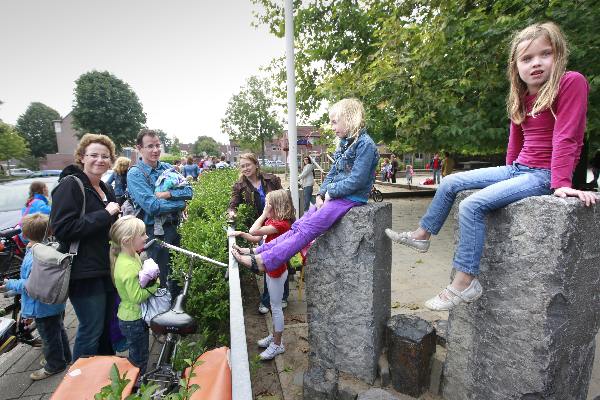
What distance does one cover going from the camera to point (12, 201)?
6.96m

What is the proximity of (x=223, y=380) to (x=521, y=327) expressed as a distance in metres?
1.71

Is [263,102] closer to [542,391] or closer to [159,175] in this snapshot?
[159,175]

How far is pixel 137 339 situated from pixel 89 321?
0.43 m

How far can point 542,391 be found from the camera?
5.97 ft

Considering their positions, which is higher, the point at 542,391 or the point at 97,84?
the point at 97,84

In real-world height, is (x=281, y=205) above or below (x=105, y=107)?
below

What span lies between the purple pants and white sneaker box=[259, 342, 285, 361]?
42.6 inches

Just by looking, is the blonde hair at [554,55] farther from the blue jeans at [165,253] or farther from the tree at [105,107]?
the tree at [105,107]

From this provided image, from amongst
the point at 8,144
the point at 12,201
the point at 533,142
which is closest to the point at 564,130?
the point at 533,142

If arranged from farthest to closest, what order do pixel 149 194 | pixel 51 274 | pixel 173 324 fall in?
1. pixel 149 194
2. pixel 51 274
3. pixel 173 324

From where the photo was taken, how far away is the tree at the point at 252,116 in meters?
37.5

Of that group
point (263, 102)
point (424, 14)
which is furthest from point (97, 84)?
point (424, 14)

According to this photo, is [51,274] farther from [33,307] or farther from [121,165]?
[121,165]

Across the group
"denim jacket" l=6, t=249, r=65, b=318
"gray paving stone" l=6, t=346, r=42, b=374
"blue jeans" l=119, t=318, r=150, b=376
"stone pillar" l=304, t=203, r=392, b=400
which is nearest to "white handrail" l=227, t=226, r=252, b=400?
"stone pillar" l=304, t=203, r=392, b=400
